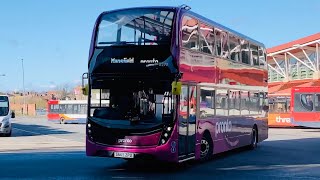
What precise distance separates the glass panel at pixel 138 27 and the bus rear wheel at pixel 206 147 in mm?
3298

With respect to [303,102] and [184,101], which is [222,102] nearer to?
[184,101]

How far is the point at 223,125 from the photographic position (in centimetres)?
1551

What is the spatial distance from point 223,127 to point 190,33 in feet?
12.2

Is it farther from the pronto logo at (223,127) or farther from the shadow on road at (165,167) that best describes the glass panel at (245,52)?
the shadow on road at (165,167)

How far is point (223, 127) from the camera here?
15.5m

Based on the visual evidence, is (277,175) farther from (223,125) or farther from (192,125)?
(223,125)

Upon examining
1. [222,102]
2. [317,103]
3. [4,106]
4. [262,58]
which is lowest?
[222,102]

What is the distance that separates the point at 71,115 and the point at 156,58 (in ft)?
147

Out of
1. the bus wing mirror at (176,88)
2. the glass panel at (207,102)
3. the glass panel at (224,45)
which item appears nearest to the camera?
the bus wing mirror at (176,88)

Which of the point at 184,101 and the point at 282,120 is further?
the point at 282,120

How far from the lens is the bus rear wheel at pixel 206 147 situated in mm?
14031

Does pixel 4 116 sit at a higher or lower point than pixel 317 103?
lower

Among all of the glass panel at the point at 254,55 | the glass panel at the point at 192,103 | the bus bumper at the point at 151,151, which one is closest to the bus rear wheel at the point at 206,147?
the glass panel at the point at 192,103

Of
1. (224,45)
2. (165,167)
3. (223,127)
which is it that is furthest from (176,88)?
(224,45)
